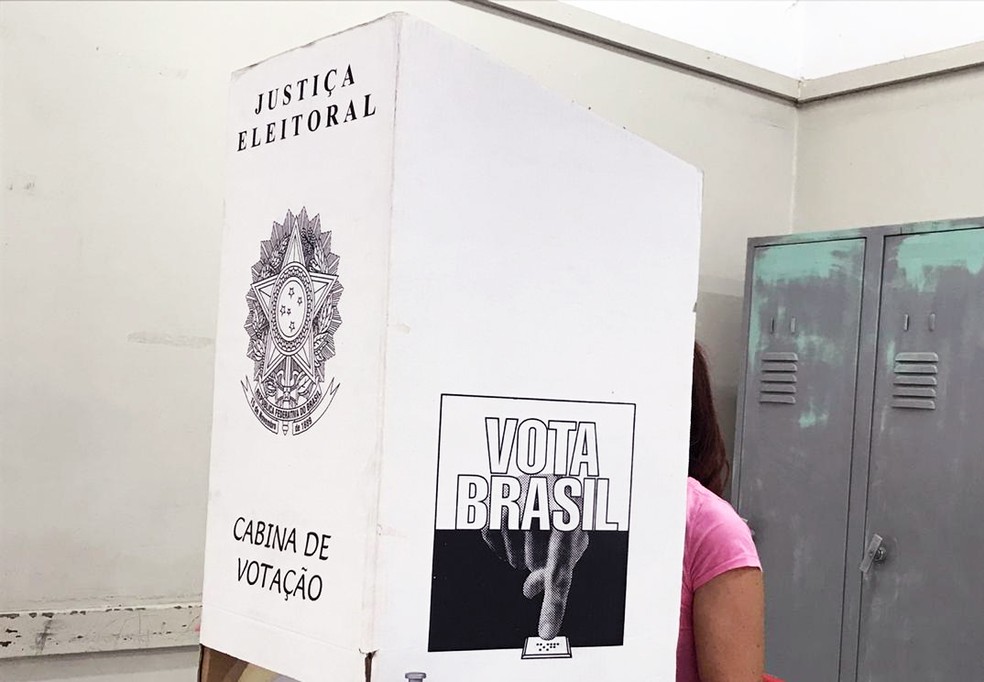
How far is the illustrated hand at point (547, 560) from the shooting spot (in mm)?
855

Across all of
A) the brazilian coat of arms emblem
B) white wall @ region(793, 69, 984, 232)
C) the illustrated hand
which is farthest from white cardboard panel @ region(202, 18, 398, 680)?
white wall @ region(793, 69, 984, 232)

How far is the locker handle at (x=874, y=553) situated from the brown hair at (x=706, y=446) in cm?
133

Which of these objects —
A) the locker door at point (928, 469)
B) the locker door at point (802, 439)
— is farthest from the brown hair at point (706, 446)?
the locker door at point (802, 439)

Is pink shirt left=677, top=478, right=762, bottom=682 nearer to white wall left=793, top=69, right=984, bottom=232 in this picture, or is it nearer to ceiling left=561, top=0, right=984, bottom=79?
ceiling left=561, top=0, right=984, bottom=79

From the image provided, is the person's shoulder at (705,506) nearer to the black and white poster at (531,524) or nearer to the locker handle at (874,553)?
the black and white poster at (531,524)

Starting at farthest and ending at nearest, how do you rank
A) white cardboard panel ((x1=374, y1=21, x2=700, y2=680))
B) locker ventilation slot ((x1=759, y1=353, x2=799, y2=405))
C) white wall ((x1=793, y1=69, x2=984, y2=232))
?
white wall ((x1=793, y1=69, x2=984, y2=232)) < locker ventilation slot ((x1=759, y1=353, x2=799, y2=405)) < white cardboard panel ((x1=374, y1=21, x2=700, y2=680))

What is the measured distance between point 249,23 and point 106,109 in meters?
0.41

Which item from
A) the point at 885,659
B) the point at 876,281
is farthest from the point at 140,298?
the point at 885,659

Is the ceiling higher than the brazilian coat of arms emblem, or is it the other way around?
the ceiling

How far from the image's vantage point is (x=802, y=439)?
10.0 feet

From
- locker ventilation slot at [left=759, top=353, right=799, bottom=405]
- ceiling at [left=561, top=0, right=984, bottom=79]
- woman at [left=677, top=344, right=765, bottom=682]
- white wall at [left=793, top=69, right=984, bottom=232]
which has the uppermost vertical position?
ceiling at [left=561, top=0, right=984, bottom=79]

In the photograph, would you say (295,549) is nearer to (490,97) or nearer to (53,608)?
(490,97)

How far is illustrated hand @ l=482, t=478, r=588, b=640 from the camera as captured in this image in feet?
2.81

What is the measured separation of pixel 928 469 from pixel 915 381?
0.23m
